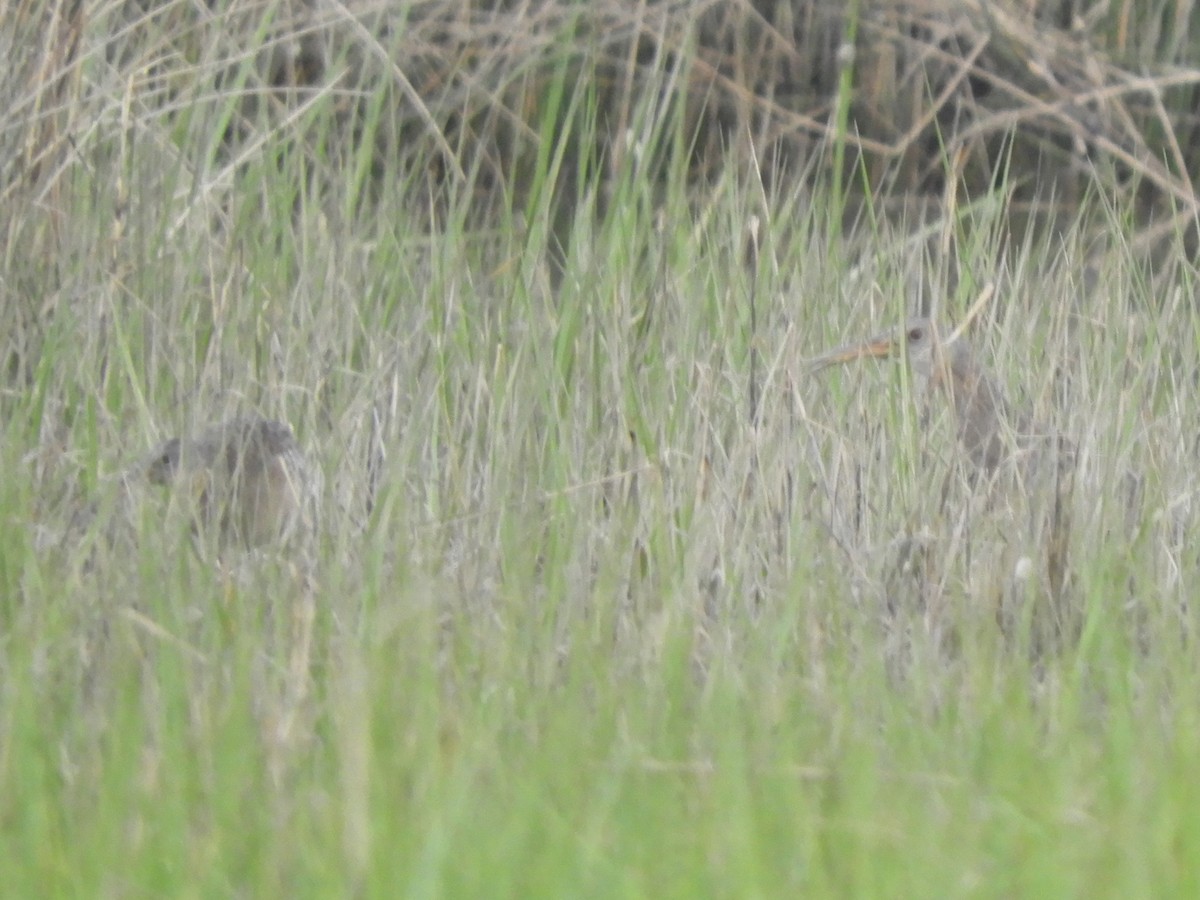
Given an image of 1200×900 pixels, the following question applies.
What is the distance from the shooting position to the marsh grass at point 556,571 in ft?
6.64

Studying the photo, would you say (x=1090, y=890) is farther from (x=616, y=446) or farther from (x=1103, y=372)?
(x=1103, y=372)

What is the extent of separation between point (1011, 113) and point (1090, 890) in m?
3.27

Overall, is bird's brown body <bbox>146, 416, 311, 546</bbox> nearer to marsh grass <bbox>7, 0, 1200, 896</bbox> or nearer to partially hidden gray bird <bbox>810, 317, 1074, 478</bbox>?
marsh grass <bbox>7, 0, 1200, 896</bbox>

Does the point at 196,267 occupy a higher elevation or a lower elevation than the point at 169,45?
lower

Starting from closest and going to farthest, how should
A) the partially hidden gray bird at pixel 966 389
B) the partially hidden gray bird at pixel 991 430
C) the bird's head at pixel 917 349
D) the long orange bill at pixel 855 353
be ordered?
the partially hidden gray bird at pixel 991 430 < the partially hidden gray bird at pixel 966 389 < the bird's head at pixel 917 349 < the long orange bill at pixel 855 353

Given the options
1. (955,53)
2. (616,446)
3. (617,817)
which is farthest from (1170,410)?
(955,53)

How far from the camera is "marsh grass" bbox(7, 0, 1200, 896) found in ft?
6.64

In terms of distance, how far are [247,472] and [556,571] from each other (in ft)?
2.34

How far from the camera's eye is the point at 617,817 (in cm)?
207

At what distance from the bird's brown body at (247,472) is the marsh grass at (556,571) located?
73 millimetres

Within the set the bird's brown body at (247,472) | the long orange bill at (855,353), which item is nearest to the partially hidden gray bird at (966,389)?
the long orange bill at (855,353)

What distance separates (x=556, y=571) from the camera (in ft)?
9.18

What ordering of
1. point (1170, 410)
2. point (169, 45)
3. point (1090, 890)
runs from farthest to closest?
1. point (169, 45)
2. point (1170, 410)
3. point (1090, 890)

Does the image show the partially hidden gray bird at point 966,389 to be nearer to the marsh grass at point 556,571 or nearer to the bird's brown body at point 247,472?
the marsh grass at point 556,571
